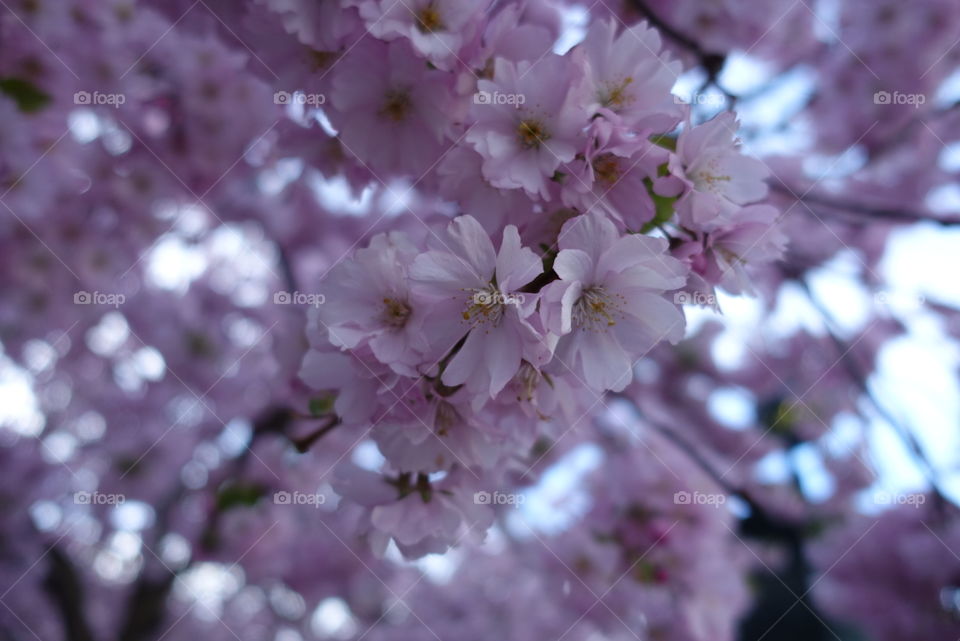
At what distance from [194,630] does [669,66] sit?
6.42 metres

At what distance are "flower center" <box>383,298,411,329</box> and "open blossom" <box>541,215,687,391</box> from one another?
25 cm

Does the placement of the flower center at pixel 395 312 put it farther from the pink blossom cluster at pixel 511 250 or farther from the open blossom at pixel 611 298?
the open blossom at pixel 611 298

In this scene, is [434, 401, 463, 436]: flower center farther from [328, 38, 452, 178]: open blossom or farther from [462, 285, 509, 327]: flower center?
[328, 38, 452, 178]: open blossom

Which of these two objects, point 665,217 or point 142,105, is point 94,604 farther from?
point 665,217

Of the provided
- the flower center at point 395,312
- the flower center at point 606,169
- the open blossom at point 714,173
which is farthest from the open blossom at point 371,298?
the open blossom at point 714,173

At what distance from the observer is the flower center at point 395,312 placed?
108 centimetres

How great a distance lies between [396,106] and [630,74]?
1.47 ft

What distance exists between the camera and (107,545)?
4.70 meters

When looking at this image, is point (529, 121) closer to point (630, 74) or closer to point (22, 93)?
point (630, 74)

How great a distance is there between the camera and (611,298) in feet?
3.28

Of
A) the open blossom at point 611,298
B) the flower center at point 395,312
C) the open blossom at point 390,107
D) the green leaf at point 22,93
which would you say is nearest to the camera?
the open blossom at point 611,298

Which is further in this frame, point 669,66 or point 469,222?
point 669,66

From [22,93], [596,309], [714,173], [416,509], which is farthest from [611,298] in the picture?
[22,93]

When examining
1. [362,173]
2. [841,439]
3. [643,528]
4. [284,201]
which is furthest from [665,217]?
[841,439]
